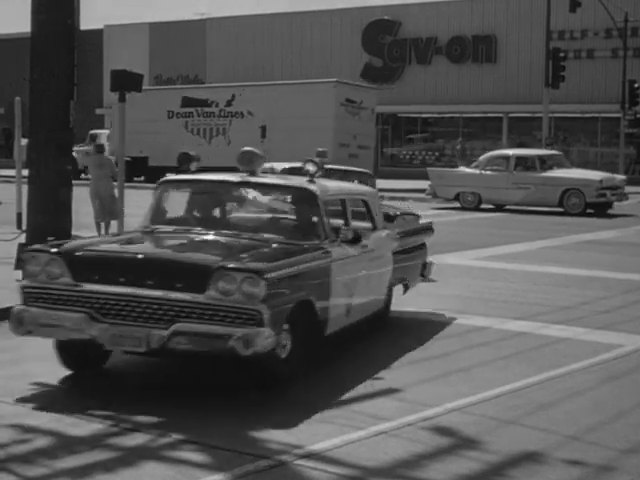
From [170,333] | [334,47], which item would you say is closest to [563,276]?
→ [170,333]

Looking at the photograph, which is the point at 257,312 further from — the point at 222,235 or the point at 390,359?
the point at 390,359

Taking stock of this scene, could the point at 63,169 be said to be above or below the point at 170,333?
above

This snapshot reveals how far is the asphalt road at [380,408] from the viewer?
596 cm

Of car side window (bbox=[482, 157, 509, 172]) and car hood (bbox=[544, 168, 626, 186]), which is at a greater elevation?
car side window (bbox=[482, 157, 509, 172])

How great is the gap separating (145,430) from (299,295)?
63.3 inches

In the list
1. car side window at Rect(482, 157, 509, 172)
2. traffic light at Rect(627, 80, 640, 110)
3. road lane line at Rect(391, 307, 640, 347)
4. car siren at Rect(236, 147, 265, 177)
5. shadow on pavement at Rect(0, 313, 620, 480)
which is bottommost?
shadow on pavement at Rect(0, 313, 620, 480)

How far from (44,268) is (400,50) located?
146 ft

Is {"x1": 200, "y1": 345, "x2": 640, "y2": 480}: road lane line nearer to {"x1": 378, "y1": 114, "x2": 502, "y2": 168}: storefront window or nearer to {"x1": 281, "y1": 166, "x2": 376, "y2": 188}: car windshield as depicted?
{"x1": 281, "y1": 166, "x2": 376, "y2": 188}: car windshield

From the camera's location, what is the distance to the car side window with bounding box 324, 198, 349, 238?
8672 millimetres

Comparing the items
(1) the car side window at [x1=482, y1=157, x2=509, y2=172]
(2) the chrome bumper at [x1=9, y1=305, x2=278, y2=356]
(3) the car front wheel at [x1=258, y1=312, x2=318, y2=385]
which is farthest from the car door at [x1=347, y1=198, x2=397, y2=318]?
(1) the car side window at [x1=482, y1=157, x2=509, y2=172]

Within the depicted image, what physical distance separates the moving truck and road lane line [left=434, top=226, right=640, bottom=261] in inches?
503

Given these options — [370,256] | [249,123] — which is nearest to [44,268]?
[370,256]

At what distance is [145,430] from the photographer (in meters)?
6.60

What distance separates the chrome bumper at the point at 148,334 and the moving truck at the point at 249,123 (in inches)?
1018
